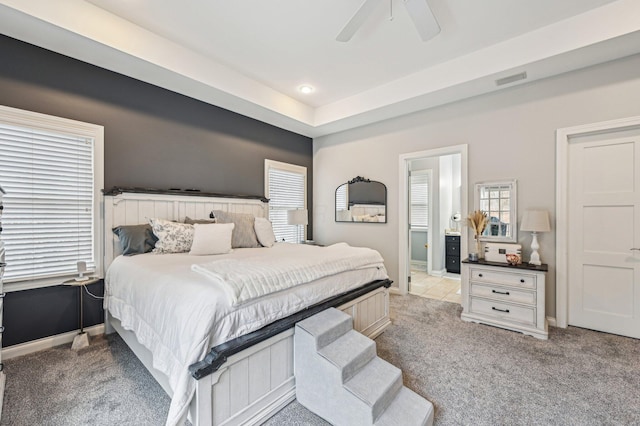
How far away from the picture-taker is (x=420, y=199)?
5.89m

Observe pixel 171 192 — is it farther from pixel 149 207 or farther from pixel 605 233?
pixel 605 233

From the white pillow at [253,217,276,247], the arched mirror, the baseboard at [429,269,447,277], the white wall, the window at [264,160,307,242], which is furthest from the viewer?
the baseboard at [429,269,447,277]

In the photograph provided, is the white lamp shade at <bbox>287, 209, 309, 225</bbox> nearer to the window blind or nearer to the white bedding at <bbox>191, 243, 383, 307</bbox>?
the white bedding at <bbox>191, 243, 383, 307</bbox>

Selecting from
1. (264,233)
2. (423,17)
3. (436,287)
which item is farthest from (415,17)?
(436,287)

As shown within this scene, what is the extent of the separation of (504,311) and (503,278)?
36cm

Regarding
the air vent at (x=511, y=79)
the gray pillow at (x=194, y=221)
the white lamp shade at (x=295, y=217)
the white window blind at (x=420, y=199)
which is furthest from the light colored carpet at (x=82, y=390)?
the white window blind at (x=420, y=199)

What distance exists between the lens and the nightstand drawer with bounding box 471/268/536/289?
2.91m

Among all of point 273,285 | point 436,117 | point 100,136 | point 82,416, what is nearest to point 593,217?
point 436,117

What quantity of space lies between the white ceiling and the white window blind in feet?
7.58

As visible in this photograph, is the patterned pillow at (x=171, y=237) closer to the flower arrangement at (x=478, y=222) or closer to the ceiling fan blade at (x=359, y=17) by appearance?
the ceiling fan blade at (x=359, y=17)

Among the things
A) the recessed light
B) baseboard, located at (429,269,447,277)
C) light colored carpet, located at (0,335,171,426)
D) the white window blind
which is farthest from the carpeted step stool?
the white window blind

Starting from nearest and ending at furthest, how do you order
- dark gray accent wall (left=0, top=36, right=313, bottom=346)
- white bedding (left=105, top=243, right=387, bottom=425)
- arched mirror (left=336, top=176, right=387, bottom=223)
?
white bedding (left=105, top=243, right=387, bottom=425) < dark gray accent wall (left=0, top=36, right=313, bottom=346) < arched mirror (left=336, top=176, right=387, bottom=223)

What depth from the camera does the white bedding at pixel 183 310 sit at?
4.68 feet

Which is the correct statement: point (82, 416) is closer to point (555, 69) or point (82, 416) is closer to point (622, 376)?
point (622, 376)
